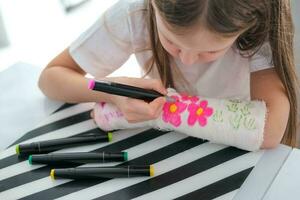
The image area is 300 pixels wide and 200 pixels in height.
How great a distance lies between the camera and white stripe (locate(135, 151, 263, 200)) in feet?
1.77

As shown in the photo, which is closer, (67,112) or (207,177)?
(207,177)

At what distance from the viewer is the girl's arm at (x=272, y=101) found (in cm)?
60

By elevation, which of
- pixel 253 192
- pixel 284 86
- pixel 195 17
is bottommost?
pixel 253 192

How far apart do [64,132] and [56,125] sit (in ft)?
0.08

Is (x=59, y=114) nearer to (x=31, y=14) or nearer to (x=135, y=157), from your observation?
(x=135, y=157)

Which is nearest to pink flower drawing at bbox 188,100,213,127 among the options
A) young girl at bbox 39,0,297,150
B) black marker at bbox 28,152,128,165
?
young girl at bbox 39,0,297,150

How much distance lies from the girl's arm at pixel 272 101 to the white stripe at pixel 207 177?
3 cm

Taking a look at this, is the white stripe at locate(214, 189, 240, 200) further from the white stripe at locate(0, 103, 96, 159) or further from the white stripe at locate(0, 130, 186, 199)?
the white stripe at locate(0, 103, 96, 159)

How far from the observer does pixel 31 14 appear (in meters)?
1.38

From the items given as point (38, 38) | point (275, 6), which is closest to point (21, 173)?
point (275, 6)

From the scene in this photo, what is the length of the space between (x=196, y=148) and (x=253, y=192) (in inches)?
4.1

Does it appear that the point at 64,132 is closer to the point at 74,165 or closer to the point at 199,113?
the point at 74,165

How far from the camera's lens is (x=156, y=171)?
0.57 meters

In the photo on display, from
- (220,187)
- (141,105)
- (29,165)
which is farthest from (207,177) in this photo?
(29,165)
